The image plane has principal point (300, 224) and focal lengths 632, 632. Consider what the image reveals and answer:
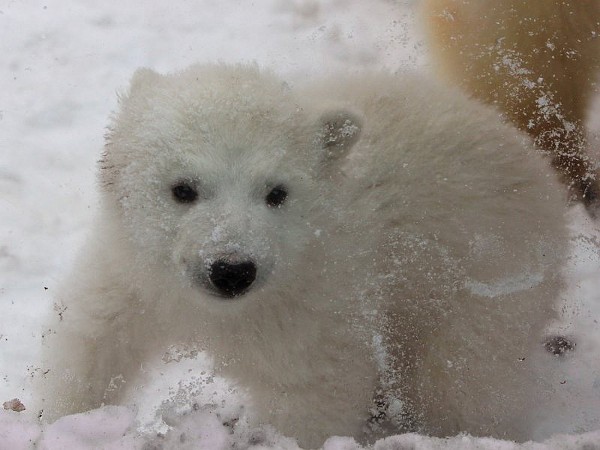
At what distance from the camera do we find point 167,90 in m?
2.14

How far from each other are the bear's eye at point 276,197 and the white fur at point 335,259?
0.03 metres

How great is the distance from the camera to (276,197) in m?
2.12

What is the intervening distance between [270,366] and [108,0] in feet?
7.75

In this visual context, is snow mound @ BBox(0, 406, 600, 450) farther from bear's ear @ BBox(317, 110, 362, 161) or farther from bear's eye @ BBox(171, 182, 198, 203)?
bear's ear @ BBox(317, 110, 362, 161)

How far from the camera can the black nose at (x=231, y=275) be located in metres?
1.82

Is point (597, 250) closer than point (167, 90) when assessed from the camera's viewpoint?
No

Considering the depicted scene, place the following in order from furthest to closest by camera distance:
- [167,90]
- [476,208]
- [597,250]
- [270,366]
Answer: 1. [597,250]
2. [476,208]
3. [270,366]
4. [167,90]

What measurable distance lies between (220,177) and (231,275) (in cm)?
33

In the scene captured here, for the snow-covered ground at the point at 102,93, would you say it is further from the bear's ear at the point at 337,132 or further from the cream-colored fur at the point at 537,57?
the bear's ear at the point at 337,132

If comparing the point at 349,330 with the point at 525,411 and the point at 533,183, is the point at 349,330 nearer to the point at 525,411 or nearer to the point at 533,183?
the point at 525,411

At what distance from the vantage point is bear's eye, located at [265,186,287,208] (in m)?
2.10

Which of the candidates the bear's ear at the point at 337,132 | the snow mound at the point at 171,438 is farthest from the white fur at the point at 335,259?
the snow mound at the point at 171,438

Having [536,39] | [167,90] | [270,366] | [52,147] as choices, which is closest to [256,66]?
[167,90]

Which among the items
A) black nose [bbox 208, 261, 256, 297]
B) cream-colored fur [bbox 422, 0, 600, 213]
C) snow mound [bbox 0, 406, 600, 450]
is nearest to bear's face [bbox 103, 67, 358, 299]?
black nose [bbox 208, 261, 256, 297]
